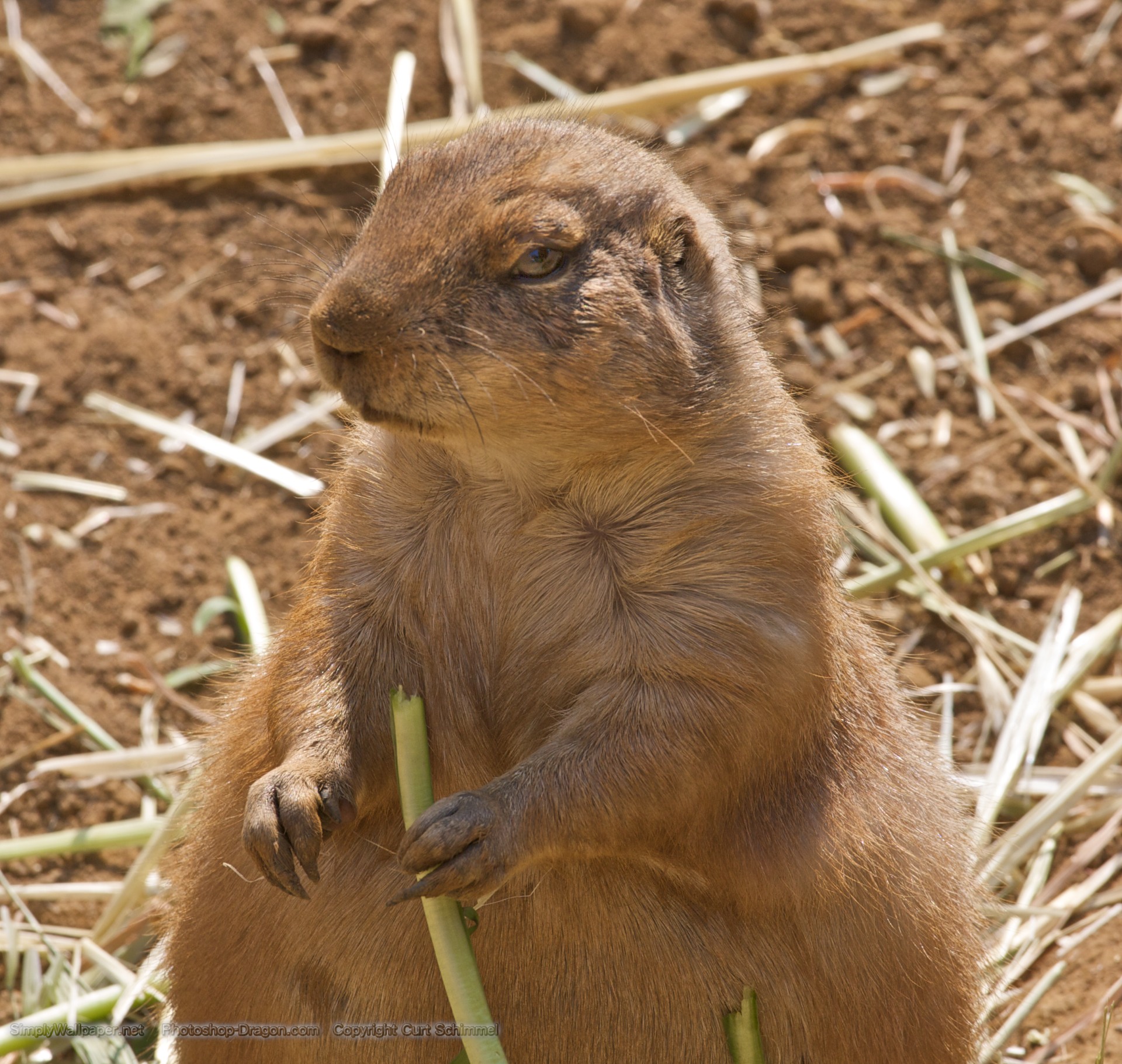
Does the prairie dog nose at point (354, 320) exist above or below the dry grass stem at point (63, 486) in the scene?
above

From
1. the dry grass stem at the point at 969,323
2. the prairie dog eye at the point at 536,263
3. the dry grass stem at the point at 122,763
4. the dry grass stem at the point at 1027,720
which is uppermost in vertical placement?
the dry grass stem at the point at 969,323

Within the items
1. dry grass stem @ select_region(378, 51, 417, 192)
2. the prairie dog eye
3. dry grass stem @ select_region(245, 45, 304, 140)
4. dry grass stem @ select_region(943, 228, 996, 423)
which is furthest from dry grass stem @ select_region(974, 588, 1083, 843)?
dry grass stem @ select_region(245, 45, 304, 140)

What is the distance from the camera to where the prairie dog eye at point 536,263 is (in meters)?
3.53

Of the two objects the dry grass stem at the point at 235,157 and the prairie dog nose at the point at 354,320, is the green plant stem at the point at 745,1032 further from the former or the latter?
the dry grass stem at the point at 235,157

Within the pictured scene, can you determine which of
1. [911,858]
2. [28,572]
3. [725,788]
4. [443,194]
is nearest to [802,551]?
[725,788]

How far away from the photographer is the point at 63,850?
205 inches

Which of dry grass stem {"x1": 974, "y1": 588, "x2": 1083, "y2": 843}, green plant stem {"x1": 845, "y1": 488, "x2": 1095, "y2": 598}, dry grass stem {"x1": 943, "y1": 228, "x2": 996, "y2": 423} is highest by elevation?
dry grass stem {"x1": 943, "y1": 228, "x2": 996, "y2": 423}

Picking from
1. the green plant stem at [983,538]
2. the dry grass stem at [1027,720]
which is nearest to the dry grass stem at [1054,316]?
the green plant stem at [983,538]

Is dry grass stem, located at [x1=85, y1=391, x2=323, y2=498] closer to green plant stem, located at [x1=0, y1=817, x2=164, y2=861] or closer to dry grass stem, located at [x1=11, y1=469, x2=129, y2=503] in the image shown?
dry grass stem, located at [x1=11, y1=469, x2=129, y2=503]

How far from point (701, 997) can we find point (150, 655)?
3.07 m

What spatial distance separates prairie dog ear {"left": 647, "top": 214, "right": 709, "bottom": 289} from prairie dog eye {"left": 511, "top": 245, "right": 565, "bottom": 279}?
373 mm

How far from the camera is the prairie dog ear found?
3.84 metres

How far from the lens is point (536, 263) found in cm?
354

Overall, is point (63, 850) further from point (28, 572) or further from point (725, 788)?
point (725, 788)
